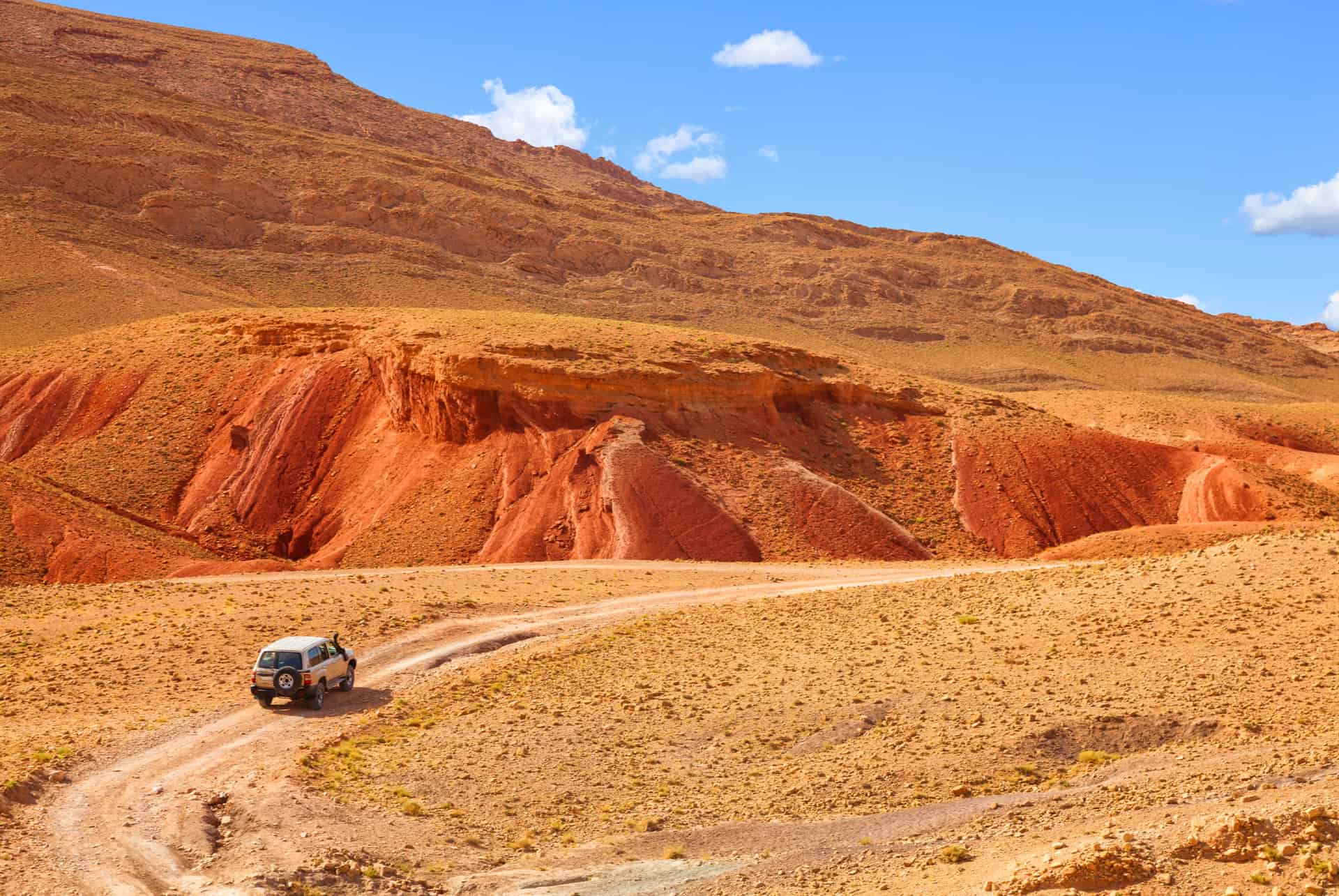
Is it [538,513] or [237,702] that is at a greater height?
[538,513]

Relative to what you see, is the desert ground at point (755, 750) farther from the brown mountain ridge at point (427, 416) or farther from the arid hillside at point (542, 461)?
the brown mountain ridge at point (427, 416)

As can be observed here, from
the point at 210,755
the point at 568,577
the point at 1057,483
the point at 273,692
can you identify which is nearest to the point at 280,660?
the point at 273,692

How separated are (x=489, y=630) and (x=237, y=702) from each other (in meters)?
6.30

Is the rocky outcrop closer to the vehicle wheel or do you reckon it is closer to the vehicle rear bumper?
the vehicle rear bumper

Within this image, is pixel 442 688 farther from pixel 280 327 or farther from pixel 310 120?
pixel 310 120

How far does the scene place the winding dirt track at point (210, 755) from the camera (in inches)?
582

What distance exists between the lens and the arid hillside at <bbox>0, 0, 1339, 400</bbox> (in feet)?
274

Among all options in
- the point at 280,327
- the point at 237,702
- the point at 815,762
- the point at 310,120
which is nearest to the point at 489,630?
the point at 237,702

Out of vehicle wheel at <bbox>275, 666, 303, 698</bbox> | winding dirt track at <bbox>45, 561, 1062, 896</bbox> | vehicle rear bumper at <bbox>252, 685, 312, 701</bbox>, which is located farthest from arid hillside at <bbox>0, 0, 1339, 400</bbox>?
vehicle wheel at <bbox>275, 666, 303, 698</bbox>

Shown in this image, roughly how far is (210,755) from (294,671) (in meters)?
2.72

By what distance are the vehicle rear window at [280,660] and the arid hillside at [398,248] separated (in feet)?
166

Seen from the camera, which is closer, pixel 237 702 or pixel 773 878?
pixel 773 878

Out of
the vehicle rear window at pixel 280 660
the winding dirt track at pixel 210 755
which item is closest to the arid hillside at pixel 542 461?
the winding dirt track at pixel 210 755

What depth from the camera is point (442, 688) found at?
2306cm
